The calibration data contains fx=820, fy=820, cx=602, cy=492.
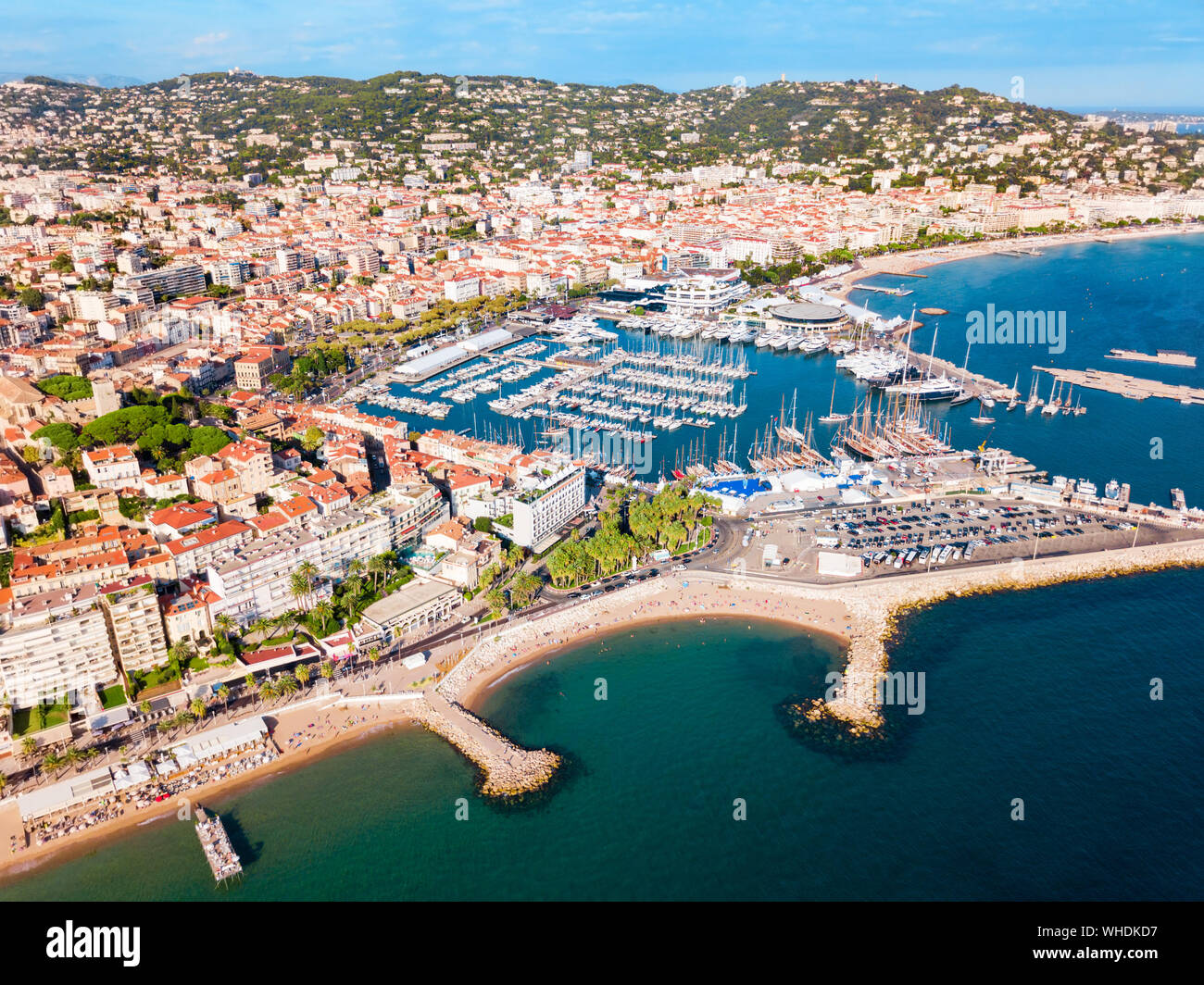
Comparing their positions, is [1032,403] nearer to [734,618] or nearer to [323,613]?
[734,618]

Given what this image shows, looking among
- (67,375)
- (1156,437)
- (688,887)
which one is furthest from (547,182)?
(688,887)

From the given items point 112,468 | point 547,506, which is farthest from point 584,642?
point 112,468

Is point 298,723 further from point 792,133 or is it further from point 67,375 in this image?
point 792,133

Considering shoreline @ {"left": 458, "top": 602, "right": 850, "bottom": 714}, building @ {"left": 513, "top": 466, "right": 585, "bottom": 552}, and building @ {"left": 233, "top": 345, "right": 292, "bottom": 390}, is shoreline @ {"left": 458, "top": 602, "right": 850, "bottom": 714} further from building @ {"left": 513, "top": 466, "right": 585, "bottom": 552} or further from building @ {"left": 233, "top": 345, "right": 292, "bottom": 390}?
building @ {"left": 233, "top": 345, "right": 292, "bottom": 390}

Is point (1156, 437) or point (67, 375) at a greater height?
point (67, 375)

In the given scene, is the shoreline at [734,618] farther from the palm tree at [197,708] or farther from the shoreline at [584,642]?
the palm tree at [197,708]
